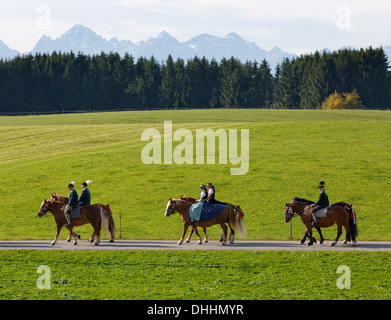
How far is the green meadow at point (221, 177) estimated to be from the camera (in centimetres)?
3725

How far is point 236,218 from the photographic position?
2867 centimetres

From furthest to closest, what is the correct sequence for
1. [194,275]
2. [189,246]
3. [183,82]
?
[183,82] < [189,246] < [194,275]

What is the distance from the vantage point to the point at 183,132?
230 feet

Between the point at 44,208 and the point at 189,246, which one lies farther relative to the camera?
the point at 44,208

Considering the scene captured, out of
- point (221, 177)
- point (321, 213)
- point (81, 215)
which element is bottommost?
point (81, 215)

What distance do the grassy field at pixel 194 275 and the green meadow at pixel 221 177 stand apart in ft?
23.4

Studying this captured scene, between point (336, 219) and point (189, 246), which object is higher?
point (336, 219)

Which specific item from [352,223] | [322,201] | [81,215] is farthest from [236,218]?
[81,215]
